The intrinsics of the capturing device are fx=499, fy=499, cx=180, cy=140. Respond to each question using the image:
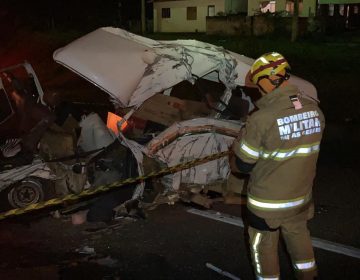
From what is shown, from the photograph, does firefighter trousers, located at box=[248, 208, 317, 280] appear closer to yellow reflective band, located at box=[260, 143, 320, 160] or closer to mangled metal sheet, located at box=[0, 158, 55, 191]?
yellow reflective band, located at box=[260, 143, 320, 160]

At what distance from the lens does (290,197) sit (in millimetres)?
3275

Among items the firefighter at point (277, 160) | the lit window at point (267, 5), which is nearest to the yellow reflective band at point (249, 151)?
the firefighter at point (277, 160)

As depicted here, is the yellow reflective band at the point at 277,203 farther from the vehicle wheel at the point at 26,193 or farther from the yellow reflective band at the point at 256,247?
the vehicle wheel at the point at 26,193

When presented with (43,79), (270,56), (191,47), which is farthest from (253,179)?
(43,79)

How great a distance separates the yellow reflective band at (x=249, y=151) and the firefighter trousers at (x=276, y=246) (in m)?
0.45

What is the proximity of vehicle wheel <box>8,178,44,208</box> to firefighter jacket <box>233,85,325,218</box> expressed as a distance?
292cm

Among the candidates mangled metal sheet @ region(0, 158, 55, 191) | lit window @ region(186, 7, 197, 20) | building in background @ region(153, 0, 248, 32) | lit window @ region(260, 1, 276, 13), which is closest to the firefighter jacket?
mangled metal sheet @ region(0, 158, 55, 191)

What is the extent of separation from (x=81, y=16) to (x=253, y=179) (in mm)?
44369

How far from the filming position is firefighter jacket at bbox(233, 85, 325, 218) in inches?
122

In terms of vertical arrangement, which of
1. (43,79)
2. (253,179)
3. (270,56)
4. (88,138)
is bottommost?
(43,79)

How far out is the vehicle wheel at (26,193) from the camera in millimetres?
5426

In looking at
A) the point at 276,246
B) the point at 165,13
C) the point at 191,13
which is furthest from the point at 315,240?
the point at 165,13

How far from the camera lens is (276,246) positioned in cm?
340

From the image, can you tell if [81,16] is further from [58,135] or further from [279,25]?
[58,135]
